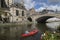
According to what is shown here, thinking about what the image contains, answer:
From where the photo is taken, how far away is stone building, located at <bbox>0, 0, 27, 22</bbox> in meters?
99.5

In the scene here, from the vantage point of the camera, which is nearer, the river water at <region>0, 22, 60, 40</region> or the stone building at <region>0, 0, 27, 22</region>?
the river water at <region>0, 22, 60, 40</region>

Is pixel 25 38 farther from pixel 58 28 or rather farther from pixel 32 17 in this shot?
pixel 32 17

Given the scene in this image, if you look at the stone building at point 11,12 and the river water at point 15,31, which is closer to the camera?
the river water at point 15,31

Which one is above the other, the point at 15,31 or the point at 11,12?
the point at 15,31

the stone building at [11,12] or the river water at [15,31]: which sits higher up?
the river water at [15,31]

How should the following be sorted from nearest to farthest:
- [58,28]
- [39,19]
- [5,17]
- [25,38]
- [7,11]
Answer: [25,38] → [58,28] → [5,17] → [7,11] → [39,19]

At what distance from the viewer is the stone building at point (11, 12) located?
327ft

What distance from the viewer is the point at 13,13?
109750 millimetres

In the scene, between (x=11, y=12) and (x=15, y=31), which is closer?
(x=15, y=31)

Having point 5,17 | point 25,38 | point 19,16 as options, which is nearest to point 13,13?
point 19,16

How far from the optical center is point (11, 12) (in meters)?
108

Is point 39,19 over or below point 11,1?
below

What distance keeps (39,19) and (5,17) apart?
30.0 m

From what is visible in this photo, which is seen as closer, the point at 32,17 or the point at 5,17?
the point at 5,17
